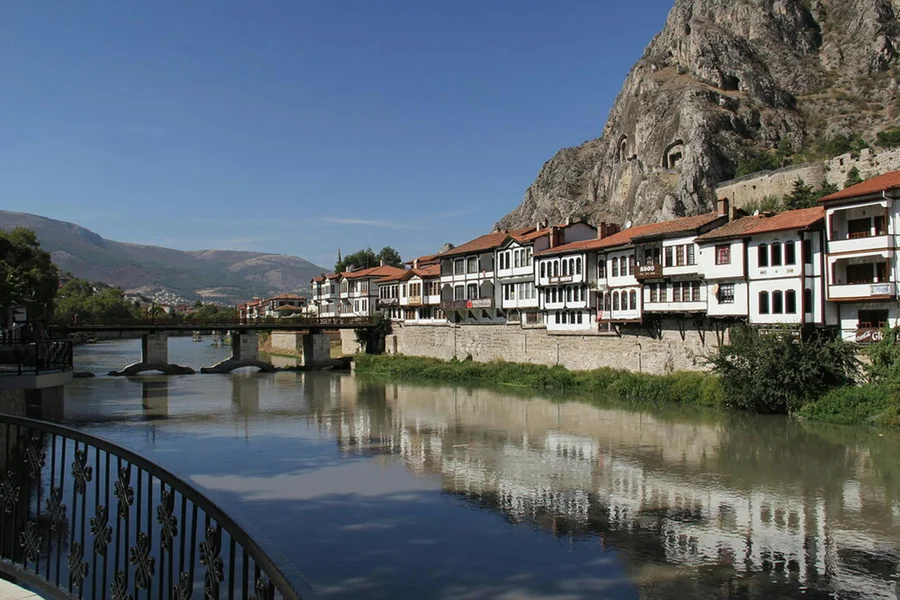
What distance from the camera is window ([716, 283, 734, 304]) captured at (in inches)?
1527

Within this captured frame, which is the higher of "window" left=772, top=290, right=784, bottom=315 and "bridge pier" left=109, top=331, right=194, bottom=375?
"window" left=772, top=290, right=784, bottom=315

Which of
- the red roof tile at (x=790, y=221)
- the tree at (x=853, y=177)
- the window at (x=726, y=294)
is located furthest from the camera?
the tree at (x=853, y=177)

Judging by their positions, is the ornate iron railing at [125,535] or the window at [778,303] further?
the window at [778,303]

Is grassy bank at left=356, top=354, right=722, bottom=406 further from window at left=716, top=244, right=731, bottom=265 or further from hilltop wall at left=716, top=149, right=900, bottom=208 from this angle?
hilltop wall at left=716, top=149, right=900, bottom=208

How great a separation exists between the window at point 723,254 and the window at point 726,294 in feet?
4.05

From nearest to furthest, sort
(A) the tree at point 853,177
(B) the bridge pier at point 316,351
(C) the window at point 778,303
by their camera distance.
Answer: (C) the window at point 778,303, (A) the tree at point 853,177, (B) the bridge pier at point 316,351

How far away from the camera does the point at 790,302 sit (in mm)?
35531

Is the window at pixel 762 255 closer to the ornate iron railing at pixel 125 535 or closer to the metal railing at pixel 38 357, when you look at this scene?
the metal railing at pixel 38 357

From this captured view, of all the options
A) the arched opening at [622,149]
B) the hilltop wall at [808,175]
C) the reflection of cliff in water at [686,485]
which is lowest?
the reflection of cliff in water at [686,485]

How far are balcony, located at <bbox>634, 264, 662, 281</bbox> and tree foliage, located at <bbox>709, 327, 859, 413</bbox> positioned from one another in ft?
25.6

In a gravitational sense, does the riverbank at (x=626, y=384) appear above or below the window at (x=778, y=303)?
below

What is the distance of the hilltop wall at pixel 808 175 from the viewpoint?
64625 millimetres

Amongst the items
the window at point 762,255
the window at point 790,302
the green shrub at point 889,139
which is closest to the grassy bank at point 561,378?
the window at point 790,302

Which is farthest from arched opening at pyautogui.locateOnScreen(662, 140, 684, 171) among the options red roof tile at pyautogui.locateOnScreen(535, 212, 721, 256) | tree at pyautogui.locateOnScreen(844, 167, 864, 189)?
red roof tile at pyautogui.locateOnScreen(535, 212, 721, 256)
